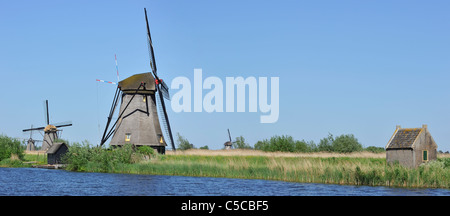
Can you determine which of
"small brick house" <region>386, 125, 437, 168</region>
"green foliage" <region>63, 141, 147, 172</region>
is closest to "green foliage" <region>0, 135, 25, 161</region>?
"green foliage" <region>63, 141, 147, 172</region>

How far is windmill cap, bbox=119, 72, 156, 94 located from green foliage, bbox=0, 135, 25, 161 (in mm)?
19451

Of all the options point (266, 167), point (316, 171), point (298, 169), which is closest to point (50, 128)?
point (266, 167)

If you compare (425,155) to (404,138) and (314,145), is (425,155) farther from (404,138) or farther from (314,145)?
(314,145)

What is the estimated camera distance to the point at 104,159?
44750 millimetres

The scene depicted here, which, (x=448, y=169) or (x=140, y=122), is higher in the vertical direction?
(x=140, y=122)

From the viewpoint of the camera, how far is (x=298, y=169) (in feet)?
108

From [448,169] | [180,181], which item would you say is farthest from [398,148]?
[180,181]

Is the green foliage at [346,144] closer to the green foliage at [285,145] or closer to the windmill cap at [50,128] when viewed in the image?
the green foliage at [285,145]

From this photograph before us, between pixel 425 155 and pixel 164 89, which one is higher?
pixel 164 89

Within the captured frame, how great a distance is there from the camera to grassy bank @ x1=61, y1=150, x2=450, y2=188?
28.8 m

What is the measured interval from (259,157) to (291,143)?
15.3m

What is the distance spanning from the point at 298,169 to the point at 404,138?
872 cm

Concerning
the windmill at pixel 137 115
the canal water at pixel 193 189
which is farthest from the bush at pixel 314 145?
the canal water at pixel 193 189
